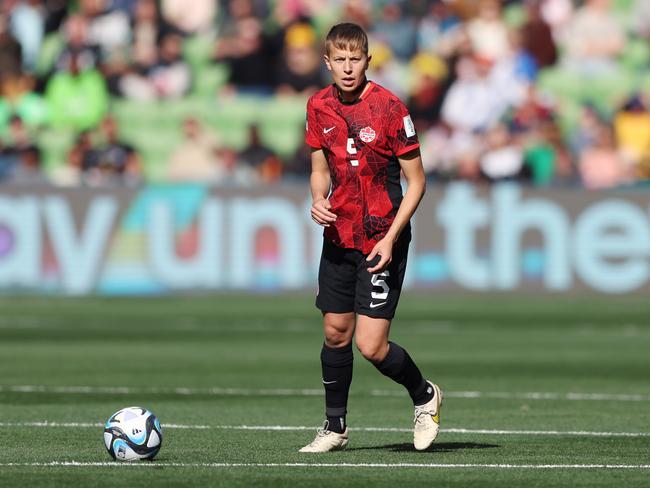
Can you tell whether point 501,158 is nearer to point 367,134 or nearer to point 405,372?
point 405,372

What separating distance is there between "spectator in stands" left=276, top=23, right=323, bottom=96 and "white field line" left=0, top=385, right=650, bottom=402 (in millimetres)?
14486

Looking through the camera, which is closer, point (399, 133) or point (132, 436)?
point (132, 436)

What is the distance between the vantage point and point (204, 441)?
9297 mm

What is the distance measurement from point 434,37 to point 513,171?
4135mm

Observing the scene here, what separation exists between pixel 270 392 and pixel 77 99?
15.2m

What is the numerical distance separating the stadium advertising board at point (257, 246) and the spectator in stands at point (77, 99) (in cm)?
367

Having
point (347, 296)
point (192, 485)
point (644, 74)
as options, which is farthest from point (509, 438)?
point (644, 74)

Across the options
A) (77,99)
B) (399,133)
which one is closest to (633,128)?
(77,99)

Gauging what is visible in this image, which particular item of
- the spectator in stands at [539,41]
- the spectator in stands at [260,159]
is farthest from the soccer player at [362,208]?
the spectator in stands at [539,41]

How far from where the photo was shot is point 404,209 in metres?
8.62

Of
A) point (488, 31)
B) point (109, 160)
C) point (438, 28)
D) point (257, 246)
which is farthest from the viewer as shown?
point (438, 28)

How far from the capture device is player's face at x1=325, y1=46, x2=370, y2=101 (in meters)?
8.57

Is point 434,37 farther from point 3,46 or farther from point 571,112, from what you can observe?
point 3,46

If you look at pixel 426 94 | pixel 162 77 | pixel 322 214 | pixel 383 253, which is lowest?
pixel 383 253
